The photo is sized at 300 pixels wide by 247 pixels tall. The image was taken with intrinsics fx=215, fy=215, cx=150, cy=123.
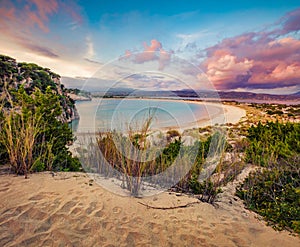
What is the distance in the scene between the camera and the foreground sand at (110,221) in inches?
93.2

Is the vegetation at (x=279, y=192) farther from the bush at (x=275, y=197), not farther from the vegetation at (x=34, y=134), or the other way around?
the vegetation at (x=34, y=134)

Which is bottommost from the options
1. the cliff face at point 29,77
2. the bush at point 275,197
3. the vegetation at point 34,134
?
the bush at point 275,197

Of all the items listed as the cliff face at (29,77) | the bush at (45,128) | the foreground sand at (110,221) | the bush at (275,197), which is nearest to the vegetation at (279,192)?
the bush at (275,197)

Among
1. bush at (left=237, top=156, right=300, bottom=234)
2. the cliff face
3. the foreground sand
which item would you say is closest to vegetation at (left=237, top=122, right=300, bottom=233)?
bush at (left=237, top=156, right=300, bottom=234)

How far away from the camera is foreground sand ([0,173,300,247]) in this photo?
237 centimetres

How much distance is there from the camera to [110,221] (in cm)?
270

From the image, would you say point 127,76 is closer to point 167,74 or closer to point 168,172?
point 167,74

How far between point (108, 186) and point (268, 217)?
8.56 ft

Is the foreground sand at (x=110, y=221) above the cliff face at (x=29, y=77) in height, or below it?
below

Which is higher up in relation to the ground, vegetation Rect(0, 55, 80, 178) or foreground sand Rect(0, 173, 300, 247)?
vegetation Rect(0, 55, 80, 178)

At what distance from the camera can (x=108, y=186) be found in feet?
12.6

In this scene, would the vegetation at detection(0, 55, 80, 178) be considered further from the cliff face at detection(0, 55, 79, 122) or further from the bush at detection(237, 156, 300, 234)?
the cliff face at detection(0, 55, 79, 122)

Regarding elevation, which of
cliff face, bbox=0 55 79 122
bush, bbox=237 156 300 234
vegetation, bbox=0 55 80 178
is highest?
cliff face, bbox=0 55 79 122

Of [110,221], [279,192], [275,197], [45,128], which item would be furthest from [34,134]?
[279,192]
